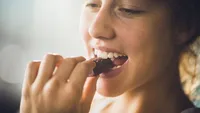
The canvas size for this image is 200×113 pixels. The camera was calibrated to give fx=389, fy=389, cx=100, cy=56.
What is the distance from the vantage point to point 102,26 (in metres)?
0.89

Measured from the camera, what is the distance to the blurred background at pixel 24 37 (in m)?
1.17

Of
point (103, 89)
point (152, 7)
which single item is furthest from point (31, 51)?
point (152, 7)

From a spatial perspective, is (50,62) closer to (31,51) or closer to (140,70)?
(140,70)

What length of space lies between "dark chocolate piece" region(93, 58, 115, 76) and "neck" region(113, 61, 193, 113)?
0.37ft

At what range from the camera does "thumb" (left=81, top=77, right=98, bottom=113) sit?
102 centimetres

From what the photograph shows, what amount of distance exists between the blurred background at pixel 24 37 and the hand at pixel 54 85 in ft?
1.15

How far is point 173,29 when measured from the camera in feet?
3.08

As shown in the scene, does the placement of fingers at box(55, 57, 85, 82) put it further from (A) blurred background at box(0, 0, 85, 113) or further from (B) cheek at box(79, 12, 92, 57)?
(A) blurred background at box(0, 0, 85, 113)

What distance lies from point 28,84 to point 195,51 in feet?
1.30

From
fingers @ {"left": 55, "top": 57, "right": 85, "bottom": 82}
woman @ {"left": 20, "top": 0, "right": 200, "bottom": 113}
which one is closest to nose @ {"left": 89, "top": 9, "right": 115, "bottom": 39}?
woman @ {"left": 20, "top": 0, "right": 200, "bottom": 113}

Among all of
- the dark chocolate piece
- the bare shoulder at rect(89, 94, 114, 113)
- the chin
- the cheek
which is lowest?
the bare shoulder at rect(89, 94, 114, 113)

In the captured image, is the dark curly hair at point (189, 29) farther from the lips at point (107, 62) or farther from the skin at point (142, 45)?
the lips at point (107, 62)

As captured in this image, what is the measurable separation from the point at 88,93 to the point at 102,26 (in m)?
0.24

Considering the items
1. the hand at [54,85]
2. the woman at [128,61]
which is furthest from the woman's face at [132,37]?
the hand at [54,85]
